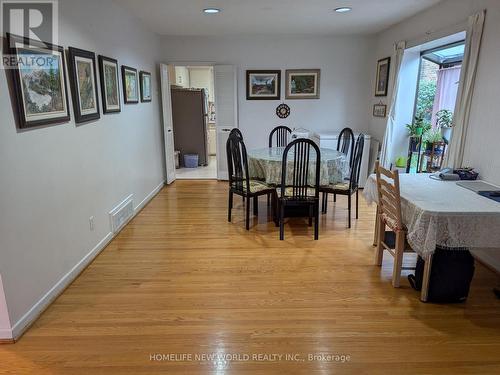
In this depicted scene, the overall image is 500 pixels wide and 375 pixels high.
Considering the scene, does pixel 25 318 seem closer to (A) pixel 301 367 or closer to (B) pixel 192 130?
(A) pixel 301 367

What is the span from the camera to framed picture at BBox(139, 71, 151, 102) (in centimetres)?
439

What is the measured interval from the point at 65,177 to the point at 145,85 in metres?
2.49

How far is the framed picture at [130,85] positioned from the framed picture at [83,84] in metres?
0.75

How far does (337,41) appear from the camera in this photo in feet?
17.6

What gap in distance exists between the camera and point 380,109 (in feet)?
16.6

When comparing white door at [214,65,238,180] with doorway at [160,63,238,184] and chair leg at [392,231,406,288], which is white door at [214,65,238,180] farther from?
chair leg at [392,231,406,288]

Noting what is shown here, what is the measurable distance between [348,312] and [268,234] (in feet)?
4.72

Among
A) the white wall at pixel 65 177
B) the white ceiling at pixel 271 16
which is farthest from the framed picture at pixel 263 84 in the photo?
the white wall at pixel 65 177

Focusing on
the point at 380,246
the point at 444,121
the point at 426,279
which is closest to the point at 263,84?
the point at 444,121

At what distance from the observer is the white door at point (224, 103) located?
5.44 meters

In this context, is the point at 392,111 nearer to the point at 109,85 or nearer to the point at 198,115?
the point at 109,85

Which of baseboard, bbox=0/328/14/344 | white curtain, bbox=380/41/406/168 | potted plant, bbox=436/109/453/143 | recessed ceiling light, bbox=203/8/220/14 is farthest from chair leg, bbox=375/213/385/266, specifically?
recessed ceiling light, bbox=203/8/220/14

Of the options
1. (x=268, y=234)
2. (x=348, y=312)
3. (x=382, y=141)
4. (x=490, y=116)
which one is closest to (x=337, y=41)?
(x=382, y=141)

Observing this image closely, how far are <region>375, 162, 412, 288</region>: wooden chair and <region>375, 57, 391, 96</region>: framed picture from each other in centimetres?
281
